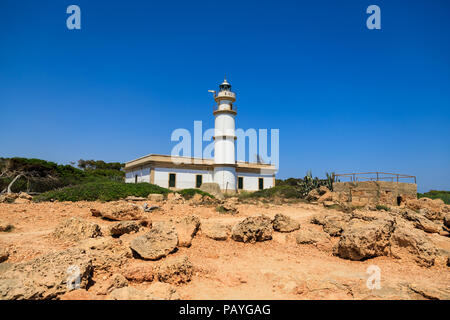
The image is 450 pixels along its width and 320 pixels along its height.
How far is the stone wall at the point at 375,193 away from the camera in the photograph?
1656cm

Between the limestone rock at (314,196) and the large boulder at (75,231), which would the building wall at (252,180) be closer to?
the limestone rock at (314,196)

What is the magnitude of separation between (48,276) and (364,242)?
635 centimetres

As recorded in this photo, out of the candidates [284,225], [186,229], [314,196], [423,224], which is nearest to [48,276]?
[186,229]

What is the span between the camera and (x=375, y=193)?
16562 mm

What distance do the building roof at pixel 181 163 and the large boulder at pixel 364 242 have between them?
20392 mm

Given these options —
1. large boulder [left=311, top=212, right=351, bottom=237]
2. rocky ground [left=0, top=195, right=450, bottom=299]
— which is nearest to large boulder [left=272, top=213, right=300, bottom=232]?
rocky ground [left=0, top=195, right=450, bottom=299]

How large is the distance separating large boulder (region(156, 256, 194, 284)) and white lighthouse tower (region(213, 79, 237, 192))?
68.4ft

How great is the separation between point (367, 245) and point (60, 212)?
33.1 feet

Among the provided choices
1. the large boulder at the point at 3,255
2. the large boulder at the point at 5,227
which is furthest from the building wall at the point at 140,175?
the large boulder at the point at 3,255

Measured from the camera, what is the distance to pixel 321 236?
788 centimetres

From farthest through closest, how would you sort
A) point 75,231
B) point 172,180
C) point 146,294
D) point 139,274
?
1. point 172,180
2. point 75,231
3. point 139,274
4. point 146,294

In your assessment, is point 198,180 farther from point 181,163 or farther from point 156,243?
point 156,243

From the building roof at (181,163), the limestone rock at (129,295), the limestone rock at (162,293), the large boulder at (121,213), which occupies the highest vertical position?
the building roof at (181,163)
